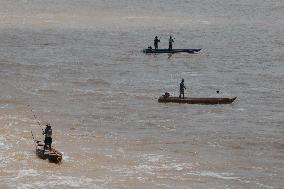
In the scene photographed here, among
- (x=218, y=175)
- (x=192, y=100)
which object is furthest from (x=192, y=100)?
(x=218, y=175)

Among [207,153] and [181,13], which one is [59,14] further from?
[207,153]

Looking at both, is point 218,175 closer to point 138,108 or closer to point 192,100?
point 138,108

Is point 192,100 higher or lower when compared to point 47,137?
higher

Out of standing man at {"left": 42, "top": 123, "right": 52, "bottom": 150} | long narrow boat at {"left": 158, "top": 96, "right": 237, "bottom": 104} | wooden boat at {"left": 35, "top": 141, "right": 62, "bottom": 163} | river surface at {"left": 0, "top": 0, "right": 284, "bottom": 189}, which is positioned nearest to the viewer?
river surface at {"left": 0, "top": 0, "right": 284, "bottom": 189}

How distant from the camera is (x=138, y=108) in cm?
4028

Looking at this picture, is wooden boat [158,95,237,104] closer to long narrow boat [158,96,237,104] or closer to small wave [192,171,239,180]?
long narrow boat [158,96,237,104]

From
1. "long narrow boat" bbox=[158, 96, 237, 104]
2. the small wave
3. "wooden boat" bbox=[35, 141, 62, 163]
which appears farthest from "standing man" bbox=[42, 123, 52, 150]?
"long narrow boat" bbox=[158, 96, 237, 104]

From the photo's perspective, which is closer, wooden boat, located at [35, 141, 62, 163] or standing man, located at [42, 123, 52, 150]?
wooden boat, located at [35, 141, 62, 163]

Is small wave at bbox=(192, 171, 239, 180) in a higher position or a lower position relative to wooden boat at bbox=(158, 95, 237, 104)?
lower

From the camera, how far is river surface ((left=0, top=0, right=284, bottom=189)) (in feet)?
94.2

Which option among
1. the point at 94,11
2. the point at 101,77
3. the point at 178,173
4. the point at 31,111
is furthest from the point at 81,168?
the point at 94,11

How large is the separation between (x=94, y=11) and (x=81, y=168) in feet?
268

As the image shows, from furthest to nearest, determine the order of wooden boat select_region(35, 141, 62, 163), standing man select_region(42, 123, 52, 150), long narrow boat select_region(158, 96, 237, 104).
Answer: long narrow boat select_region(158, 96, 237, 104)
standing man select_region(42, 123, 52, 150)
wooden boat select_region(35, 141, 62, 163)

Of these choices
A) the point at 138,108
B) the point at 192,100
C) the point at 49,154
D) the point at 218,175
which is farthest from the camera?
the point at 192,100
